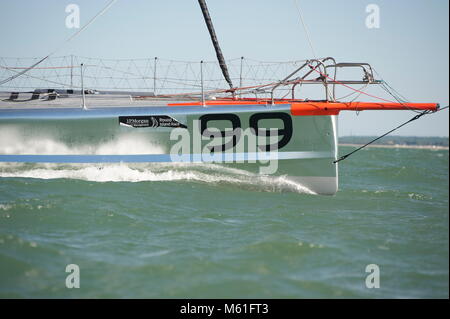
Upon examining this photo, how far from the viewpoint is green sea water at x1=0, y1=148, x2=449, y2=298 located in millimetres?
4883

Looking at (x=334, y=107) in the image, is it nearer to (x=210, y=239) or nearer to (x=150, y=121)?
(x=150, y=121)

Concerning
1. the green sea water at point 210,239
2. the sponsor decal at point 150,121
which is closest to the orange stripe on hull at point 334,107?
the green sea water at point 210,239

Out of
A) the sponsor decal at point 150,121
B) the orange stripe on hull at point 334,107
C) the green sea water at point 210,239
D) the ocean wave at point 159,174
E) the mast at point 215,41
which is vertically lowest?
the green sea water at point 210,239

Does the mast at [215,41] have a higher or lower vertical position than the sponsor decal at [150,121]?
higher

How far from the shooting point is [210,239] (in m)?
6.39

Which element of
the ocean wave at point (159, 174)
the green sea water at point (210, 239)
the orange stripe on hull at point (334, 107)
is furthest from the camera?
the ocean wave at point (159, 174)

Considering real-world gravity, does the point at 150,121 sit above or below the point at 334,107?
below

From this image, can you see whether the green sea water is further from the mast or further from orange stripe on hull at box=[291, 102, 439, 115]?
the mast

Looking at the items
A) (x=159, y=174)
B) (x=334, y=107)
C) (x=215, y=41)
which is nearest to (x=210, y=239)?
(x=159, y=174)

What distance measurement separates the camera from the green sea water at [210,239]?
16.0 ft

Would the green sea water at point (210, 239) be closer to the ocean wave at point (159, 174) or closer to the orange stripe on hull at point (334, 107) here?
the ocean wave at point (159, 174)

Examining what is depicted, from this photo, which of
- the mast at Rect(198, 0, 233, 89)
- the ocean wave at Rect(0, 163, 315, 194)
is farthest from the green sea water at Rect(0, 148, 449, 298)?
the mast at Rect(198, 0, 233, 89)
